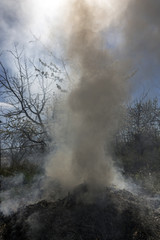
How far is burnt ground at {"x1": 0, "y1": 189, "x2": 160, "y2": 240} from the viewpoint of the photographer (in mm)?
3365

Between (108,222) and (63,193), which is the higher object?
(63,193)

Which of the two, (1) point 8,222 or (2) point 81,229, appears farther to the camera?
(1) point 8,222

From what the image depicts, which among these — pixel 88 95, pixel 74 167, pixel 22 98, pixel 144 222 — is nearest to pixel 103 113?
pixel 88 95

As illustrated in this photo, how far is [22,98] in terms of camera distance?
972 centimetres

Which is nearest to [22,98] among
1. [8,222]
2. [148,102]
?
[8,222]

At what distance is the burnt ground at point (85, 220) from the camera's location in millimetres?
3365

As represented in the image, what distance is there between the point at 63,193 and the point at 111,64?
4.60 metres

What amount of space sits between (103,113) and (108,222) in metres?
3.05

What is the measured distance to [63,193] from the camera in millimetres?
5016

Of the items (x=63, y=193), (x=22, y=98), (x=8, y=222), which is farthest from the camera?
(x=22, y=98)

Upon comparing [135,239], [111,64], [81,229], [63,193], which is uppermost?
[111,64]

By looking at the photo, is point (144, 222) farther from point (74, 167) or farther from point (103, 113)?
point (103, 113)

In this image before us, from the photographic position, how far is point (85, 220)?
3742 millimetres

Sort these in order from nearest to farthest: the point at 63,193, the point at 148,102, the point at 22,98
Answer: the point at 63,193, the point at 22,98, the point at 148,102
